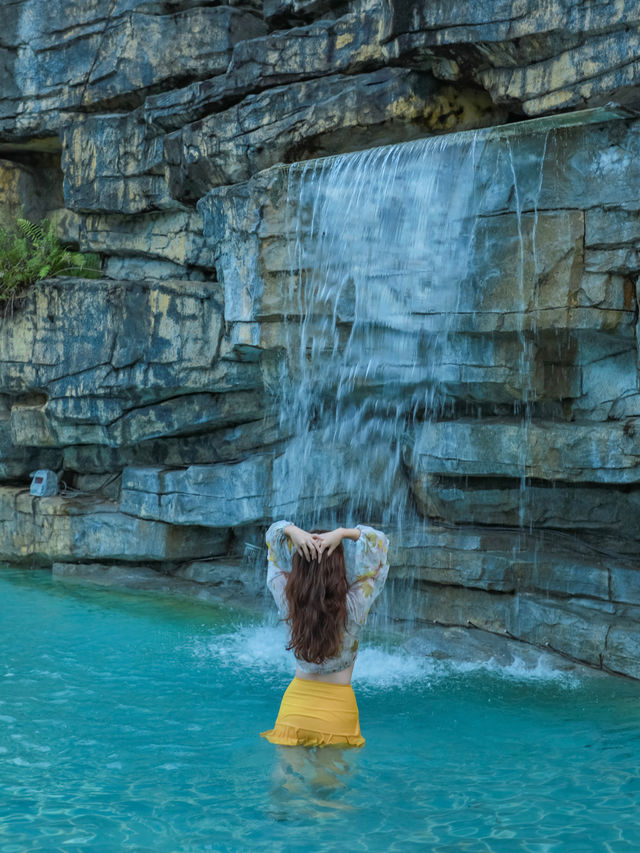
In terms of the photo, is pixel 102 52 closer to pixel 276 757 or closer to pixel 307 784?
pixel 276 757

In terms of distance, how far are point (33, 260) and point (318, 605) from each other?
969cm

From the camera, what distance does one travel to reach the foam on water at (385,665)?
812cm

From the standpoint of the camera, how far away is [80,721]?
6812mm

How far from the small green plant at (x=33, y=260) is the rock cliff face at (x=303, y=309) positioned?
11.9 inches

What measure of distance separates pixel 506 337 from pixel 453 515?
7.30 feet

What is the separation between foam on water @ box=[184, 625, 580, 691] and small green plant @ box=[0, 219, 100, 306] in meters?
6.44

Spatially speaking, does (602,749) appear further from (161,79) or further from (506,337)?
(161,79)

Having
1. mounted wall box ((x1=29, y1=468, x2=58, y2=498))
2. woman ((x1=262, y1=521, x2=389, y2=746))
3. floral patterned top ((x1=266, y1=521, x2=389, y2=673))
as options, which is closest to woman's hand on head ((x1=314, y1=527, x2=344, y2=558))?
woman ((x1=262, y1=521, x2=389, y2=746))

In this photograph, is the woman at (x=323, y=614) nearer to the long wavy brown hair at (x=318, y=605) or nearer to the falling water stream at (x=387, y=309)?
the long wavy brown hair at (x=318, y=605)

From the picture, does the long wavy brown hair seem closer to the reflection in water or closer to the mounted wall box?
the reflection in water

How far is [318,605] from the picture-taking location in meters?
5.10

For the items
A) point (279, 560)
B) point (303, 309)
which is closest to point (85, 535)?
point (303, 309)

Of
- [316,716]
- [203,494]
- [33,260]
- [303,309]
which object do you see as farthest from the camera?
[33,260]

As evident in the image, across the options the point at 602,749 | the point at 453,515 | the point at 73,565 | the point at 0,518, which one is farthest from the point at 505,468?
the point at 0,518
